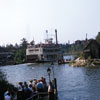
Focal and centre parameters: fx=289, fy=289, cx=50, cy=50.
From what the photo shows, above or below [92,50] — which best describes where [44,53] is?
above

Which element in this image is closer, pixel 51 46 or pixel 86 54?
pixel 86 54

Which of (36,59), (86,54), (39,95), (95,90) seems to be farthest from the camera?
(36,59)

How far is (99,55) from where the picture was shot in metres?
92.5

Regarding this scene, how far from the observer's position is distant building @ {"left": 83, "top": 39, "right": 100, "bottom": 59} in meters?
91.1

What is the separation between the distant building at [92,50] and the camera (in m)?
91.1

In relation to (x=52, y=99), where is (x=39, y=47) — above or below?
above

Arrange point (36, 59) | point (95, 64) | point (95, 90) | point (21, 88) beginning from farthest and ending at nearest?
1. point (36, 59)
2. point (95, 64)
3. point (95, 90)
4. point (21, 88)

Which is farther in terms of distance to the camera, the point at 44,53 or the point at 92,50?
the point at 44,53

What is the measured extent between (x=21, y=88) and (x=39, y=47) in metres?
117

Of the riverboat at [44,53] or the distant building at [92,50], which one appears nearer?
the distant building at [92,50]

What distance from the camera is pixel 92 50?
91125 mm

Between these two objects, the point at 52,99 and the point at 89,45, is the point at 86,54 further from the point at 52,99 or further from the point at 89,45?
the point at 52,99

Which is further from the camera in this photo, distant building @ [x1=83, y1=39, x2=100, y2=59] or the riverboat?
the riverboat

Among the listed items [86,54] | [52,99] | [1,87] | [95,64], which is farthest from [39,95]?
[86,54]
